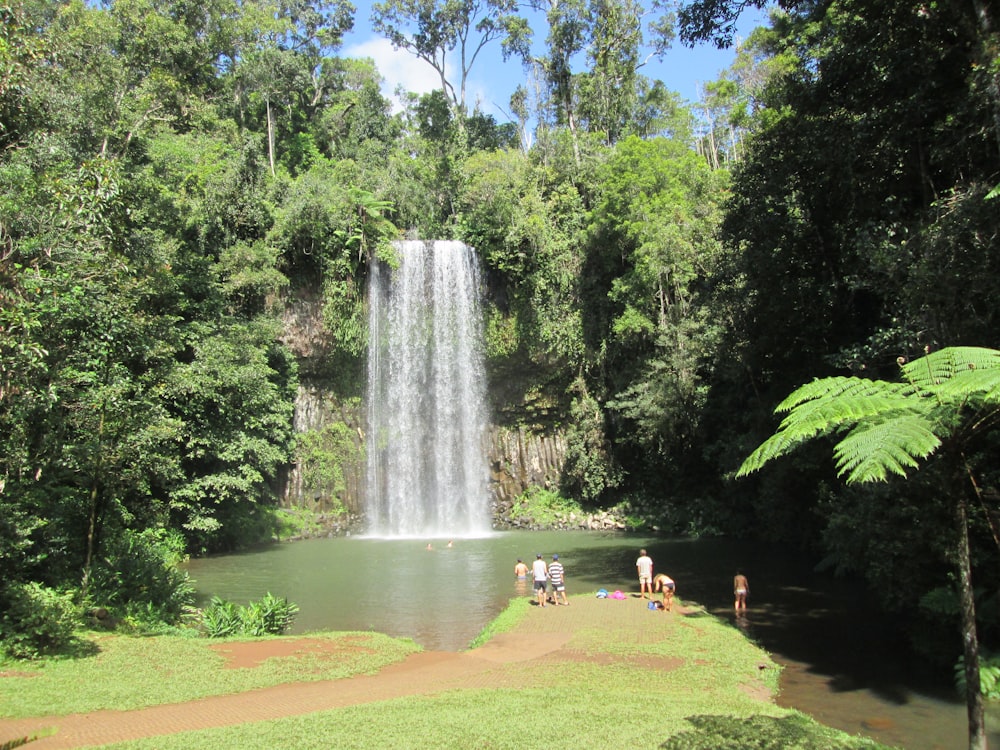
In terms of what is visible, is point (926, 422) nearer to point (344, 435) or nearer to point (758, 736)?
point (758, 736)

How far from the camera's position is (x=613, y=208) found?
28.2 metres

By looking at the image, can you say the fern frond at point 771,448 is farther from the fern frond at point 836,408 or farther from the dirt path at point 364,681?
the dirt path at point 364,681

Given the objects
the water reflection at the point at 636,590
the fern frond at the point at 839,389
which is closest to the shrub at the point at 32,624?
the water reflection at the point at 636,590

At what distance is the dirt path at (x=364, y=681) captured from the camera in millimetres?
6699

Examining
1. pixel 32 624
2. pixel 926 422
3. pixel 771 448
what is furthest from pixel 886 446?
pixel 32 624

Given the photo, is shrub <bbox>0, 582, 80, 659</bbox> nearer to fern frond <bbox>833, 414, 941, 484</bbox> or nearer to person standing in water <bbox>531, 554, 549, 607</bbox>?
person standing in water <bbox>531, 554, 549, 607</bbox>

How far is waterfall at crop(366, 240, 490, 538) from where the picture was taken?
2906cm

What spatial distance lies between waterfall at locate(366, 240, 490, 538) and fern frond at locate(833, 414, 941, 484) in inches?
970

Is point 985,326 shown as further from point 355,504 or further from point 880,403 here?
point 355,504

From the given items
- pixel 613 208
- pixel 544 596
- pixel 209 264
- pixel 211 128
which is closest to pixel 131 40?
pixel 211 128

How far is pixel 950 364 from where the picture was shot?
5648 mm

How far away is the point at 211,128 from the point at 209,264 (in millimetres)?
14116

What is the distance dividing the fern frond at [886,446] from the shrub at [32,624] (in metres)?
10.1

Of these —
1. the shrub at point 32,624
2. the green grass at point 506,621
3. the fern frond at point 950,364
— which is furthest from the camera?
the green grass at point 506,621
